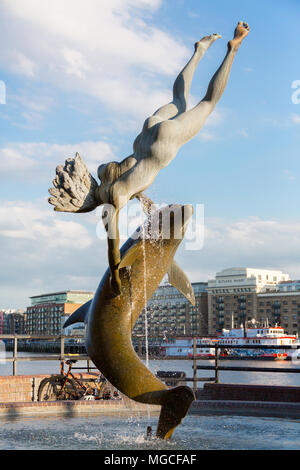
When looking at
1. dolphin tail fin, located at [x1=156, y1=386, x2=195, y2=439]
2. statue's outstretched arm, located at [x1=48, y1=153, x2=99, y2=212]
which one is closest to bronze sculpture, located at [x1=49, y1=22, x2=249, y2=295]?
statue's outstretched arm, located at [x1=48, y1=153, x2=99, y2=212]

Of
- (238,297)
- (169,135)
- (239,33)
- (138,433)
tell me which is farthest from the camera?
(238,297)

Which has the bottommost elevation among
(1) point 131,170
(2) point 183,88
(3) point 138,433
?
(3) point 138,433

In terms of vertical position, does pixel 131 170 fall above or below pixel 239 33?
below

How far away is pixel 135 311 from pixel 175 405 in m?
1.23

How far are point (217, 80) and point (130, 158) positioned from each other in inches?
55.8

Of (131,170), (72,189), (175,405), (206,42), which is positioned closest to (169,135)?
(131,170)

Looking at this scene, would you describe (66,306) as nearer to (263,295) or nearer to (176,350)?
(263,295)

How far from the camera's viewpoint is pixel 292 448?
7262 mm

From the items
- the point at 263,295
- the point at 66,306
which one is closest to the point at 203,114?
the point at 263,295

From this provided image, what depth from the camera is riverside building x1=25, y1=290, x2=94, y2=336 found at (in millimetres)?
177312

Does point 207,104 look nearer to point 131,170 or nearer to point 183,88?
point 183,88

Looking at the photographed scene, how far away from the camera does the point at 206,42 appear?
7723mm

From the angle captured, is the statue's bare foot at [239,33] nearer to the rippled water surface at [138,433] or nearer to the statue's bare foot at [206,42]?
the statue's bare foot at [206,42]

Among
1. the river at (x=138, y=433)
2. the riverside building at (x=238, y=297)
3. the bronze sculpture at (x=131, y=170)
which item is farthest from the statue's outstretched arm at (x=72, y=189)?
the riverside building at (x=238, y=297)
